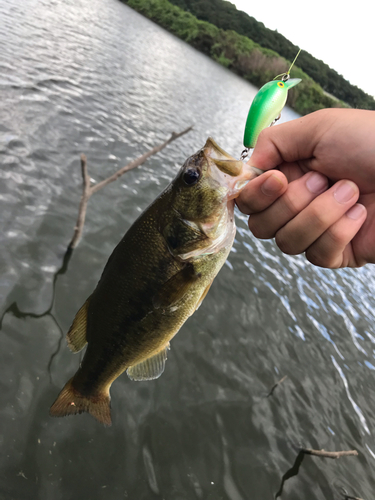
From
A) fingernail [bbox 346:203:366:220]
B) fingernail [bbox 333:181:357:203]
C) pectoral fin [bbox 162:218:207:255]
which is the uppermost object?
fingernail [bbox 333:181:357:203]

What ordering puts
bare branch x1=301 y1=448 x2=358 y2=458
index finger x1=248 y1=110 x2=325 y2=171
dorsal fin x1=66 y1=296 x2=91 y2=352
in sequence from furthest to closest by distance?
bare branch x1=301 y1=448 x2=358 y2=458 < dorsal fin x1=66 y1=296 x2=91 y2=352 < index finger x1=248 y1=110 x2=325 y2=171

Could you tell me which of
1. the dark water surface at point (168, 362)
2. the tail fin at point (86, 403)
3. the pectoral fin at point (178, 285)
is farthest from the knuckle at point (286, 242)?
the dark water surface at point (168, 362)

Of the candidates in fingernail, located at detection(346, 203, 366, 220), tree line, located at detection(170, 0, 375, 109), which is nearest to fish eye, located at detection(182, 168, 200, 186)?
fingernail, located at detection(346, 203, 366, 220)

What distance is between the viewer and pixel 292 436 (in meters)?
4.51

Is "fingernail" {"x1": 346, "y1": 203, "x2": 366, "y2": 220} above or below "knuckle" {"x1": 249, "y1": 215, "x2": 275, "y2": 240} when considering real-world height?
above

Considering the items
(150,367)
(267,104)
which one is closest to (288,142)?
(267,104)

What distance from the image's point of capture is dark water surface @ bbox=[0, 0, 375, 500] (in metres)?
3.44

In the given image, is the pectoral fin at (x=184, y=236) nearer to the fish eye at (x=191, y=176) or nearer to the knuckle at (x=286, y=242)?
the fish eye at (x=191, y=176)

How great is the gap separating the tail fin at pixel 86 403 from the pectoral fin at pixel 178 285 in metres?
1.07

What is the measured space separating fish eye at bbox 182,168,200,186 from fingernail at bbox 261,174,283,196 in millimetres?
410

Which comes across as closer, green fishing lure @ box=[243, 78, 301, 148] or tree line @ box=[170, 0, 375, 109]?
green fishing lure @ box=[243, 78, 301, 148]

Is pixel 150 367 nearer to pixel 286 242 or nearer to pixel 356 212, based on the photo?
pixel 286 242

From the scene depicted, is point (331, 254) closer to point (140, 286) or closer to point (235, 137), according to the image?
point (140, 286)

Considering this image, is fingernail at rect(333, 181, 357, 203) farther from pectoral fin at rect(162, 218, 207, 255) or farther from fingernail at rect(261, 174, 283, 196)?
pectoral fin at rect(162, 218, 207, 255)
